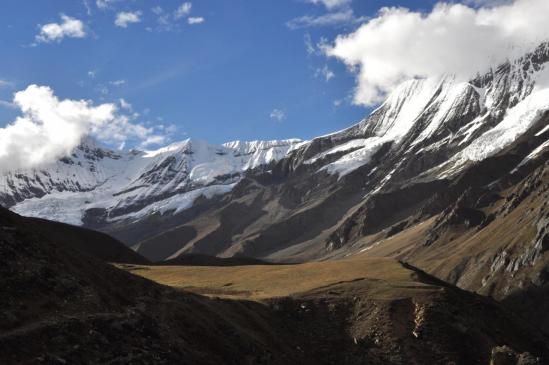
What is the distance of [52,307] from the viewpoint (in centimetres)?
4266

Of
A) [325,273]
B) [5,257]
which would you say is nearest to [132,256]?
[325,273]

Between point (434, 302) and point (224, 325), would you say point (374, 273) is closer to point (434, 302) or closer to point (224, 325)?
point (434, 302)

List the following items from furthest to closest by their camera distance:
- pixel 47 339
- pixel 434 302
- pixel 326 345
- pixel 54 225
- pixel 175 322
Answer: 1. pixel 54 225
2. pixel 434 302
3. pixel 326 345
4. pixel 175 322
5. pixel 47 339

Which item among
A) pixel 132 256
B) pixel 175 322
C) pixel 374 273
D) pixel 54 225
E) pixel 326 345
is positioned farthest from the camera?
pixel 132 256

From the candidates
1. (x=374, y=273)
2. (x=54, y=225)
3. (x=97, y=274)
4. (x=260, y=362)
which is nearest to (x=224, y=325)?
(x=260, y=362)

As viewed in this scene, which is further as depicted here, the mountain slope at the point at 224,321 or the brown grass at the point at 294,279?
the brown grass at the point at 294,279

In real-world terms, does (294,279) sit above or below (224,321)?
above

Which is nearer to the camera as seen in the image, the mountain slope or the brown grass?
the mountain slope

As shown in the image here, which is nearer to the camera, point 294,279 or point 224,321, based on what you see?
point 224,321

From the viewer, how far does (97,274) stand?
51.9m

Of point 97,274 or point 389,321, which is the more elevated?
point 97,274

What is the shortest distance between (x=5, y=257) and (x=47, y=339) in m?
9.21

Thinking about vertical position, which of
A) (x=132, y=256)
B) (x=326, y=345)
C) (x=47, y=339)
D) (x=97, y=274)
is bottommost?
(x=326, y=345)

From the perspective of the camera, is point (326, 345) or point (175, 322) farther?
point (326, 345)
